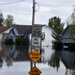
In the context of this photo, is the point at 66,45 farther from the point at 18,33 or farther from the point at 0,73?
the point at 0,73

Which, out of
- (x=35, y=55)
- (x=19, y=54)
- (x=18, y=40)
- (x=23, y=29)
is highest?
(x=23, y=29)

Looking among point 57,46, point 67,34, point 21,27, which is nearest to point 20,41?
point 21,27

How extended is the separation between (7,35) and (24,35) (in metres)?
9.84

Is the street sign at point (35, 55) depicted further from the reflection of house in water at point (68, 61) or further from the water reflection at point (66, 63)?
the reflection of house in water at point (68, 61)

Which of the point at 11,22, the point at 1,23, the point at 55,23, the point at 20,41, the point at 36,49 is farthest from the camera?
the point at 11,22

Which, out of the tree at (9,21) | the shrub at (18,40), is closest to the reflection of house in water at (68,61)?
the shrub at (18,40)

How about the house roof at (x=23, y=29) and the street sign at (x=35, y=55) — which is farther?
the house roof at (x=23, y=29)

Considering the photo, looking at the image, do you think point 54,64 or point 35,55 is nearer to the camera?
point 35,55

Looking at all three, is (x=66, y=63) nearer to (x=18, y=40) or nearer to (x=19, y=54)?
(x=19, y=54)

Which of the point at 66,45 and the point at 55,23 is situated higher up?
the point at 55,23

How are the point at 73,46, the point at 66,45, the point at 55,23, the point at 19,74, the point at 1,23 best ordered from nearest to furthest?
the point at 19,74 < the point at 73,46 < the point at 66,45 < the point at 55,23 < the point at 1,23

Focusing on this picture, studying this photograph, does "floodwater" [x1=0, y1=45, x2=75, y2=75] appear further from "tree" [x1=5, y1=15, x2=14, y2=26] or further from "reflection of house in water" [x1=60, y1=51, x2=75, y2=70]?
"tree" [x1=5, y1=15, x2=14, y2=26]

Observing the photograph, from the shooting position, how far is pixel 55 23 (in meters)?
113

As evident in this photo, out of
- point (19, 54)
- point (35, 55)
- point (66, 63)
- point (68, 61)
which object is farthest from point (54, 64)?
point (19, 54)
